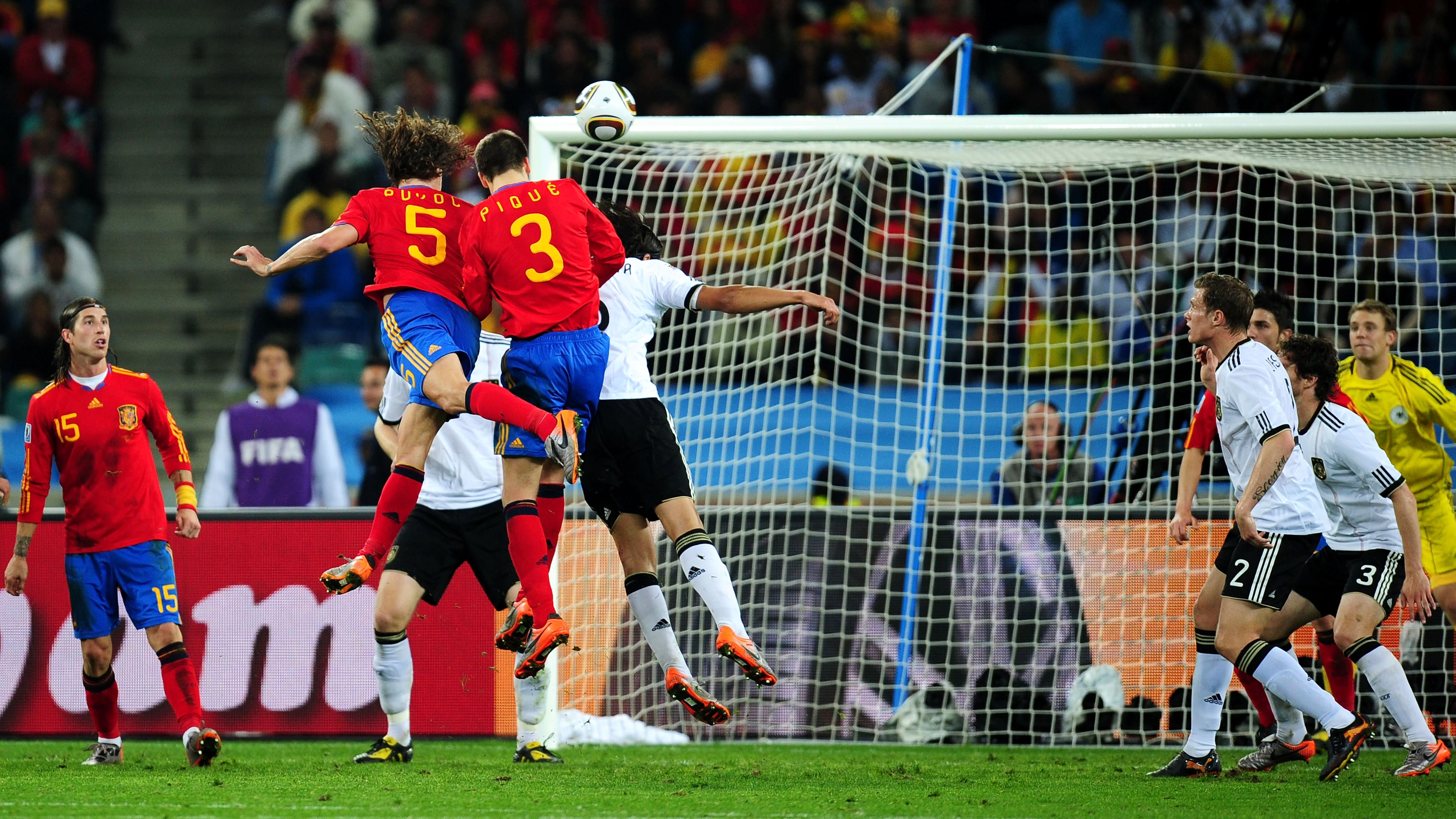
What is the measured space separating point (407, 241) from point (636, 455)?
4.35 feet

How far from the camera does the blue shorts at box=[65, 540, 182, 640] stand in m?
6.90

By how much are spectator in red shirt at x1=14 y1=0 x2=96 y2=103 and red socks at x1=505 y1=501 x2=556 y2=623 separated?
11.0m

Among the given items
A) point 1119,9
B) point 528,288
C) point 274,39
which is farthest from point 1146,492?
point 274,39

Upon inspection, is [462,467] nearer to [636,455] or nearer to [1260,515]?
[636,455]

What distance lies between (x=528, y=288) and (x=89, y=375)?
2.54 m

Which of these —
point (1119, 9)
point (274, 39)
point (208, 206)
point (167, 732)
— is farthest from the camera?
point (274, 39)

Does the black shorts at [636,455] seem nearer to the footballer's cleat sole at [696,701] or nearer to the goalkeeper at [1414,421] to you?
the footballer's cleat sole at [696,701]

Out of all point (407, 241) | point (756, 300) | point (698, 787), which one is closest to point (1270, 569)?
point (756, 300)

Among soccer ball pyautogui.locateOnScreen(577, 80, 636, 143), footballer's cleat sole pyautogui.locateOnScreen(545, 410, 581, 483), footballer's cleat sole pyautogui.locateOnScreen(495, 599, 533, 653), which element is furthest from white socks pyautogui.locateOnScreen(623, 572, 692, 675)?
soccer ball pyautogui.locateOnScreen(577, 80, 636, 143)

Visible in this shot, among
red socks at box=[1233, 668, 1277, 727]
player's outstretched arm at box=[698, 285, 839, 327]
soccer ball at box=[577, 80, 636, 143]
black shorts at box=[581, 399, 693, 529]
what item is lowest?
red socks at box=[1233, 668, 1277, 727]

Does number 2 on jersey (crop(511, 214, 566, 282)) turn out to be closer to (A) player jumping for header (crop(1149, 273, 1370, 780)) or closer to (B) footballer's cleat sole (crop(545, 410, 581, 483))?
(B) footballer's cleat sole (crop(545, 410, 581, 483))

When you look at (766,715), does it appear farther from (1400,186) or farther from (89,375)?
(1400,186)

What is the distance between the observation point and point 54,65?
48.9ft

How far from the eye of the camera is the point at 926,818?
16.8 feet
